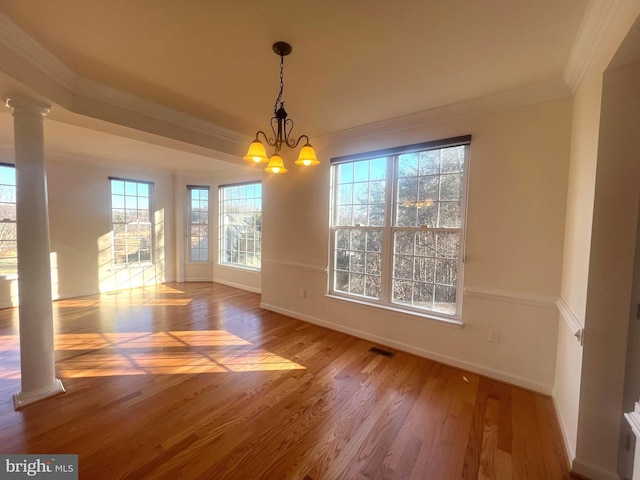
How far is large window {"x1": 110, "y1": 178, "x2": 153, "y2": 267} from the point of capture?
17.5 feet

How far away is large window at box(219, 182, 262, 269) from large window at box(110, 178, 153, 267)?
4.92 ft

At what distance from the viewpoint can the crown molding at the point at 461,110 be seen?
218cm

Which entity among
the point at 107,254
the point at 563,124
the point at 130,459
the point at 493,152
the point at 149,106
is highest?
the point at 149,106

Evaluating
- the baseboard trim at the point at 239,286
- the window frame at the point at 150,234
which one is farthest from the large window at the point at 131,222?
the baseboard trim at the point at 239,286

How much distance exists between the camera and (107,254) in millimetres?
5262

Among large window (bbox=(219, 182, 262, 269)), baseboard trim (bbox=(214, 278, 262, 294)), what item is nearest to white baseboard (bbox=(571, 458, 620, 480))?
baseboard trim (bbox=(214, 278, 262, 294))

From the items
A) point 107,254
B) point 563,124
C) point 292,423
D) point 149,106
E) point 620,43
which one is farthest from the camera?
point 107,254

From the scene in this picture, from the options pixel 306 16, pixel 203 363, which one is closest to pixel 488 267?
pixel 306 16

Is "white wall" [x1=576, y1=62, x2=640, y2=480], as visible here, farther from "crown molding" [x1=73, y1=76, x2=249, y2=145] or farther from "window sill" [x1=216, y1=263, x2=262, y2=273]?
"window sill" [x1=216, y1=263, x2=262, y2=273]

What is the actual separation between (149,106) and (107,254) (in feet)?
12.8

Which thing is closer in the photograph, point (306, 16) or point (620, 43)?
point (620, 43)

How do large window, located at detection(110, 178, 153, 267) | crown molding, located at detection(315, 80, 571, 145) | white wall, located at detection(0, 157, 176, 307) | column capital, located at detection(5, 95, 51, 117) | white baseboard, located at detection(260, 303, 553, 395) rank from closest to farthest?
column capital, located at detection(5, 95, 51, 117)
crown molding, located at detection(315, 80, 571, 145)
white baseboard, located at detection(260, 303, 553, 395)
white wall, located at detection(0, 157, 176, 307)
large window, located at detection(110, 178, 153, 267)

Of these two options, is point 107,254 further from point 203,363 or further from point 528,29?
point 528,29

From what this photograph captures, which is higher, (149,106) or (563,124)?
(149,106)
